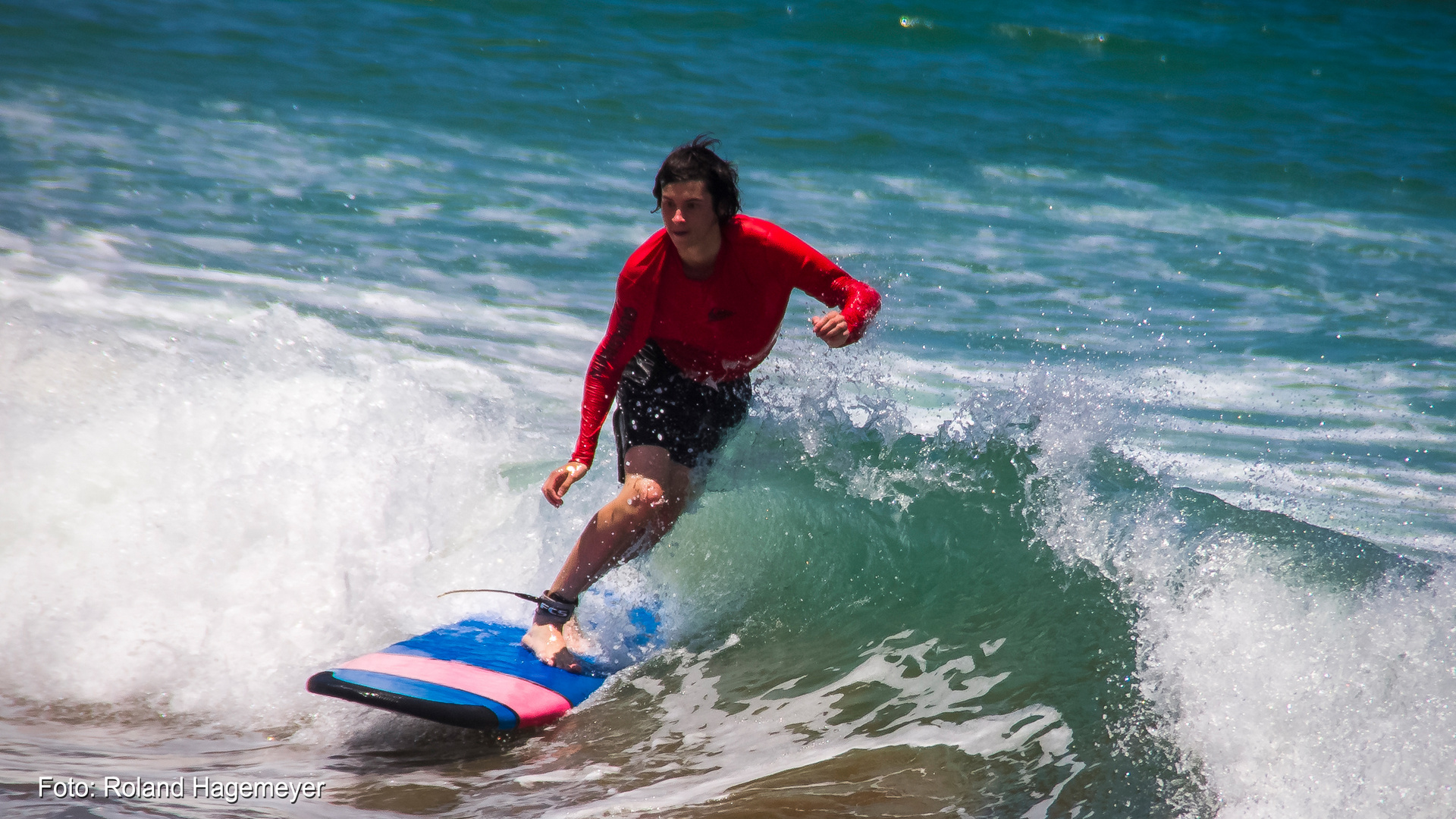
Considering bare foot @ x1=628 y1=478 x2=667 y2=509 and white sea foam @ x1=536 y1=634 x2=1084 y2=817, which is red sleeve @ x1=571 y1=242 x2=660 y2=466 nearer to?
bare foot @ x1=628 y1=478 x2=667 y2=509

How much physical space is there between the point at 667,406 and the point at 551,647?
1.00 meters

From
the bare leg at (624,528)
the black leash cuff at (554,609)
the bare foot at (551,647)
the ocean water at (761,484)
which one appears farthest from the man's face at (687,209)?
the bare foot at (551,647)

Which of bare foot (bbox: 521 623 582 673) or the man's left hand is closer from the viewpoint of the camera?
the man's left hand

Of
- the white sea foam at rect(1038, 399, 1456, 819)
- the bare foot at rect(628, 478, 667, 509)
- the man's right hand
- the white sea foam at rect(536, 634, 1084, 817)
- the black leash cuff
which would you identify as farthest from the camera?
the black leash cuff

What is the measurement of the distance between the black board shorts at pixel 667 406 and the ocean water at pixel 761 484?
0.53m

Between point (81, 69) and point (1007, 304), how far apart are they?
11.7 m

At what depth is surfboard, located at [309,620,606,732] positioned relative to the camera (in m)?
3.46

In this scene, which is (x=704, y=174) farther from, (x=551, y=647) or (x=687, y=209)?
(x=551, y=647)

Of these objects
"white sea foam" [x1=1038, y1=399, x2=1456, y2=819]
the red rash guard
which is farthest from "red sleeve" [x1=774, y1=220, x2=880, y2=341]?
"white sea foam" [x1=1038, y1=399, x2=1456, y2=819]

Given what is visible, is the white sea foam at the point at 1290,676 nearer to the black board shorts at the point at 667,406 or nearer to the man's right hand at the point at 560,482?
the black board shorts at the point at 667,406

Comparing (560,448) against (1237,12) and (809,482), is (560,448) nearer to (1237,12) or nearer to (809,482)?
(809,482)

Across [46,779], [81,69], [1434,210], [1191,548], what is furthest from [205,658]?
[1434,210]

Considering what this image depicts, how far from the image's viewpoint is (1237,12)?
19719 mm

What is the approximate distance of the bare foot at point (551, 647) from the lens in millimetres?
3979
